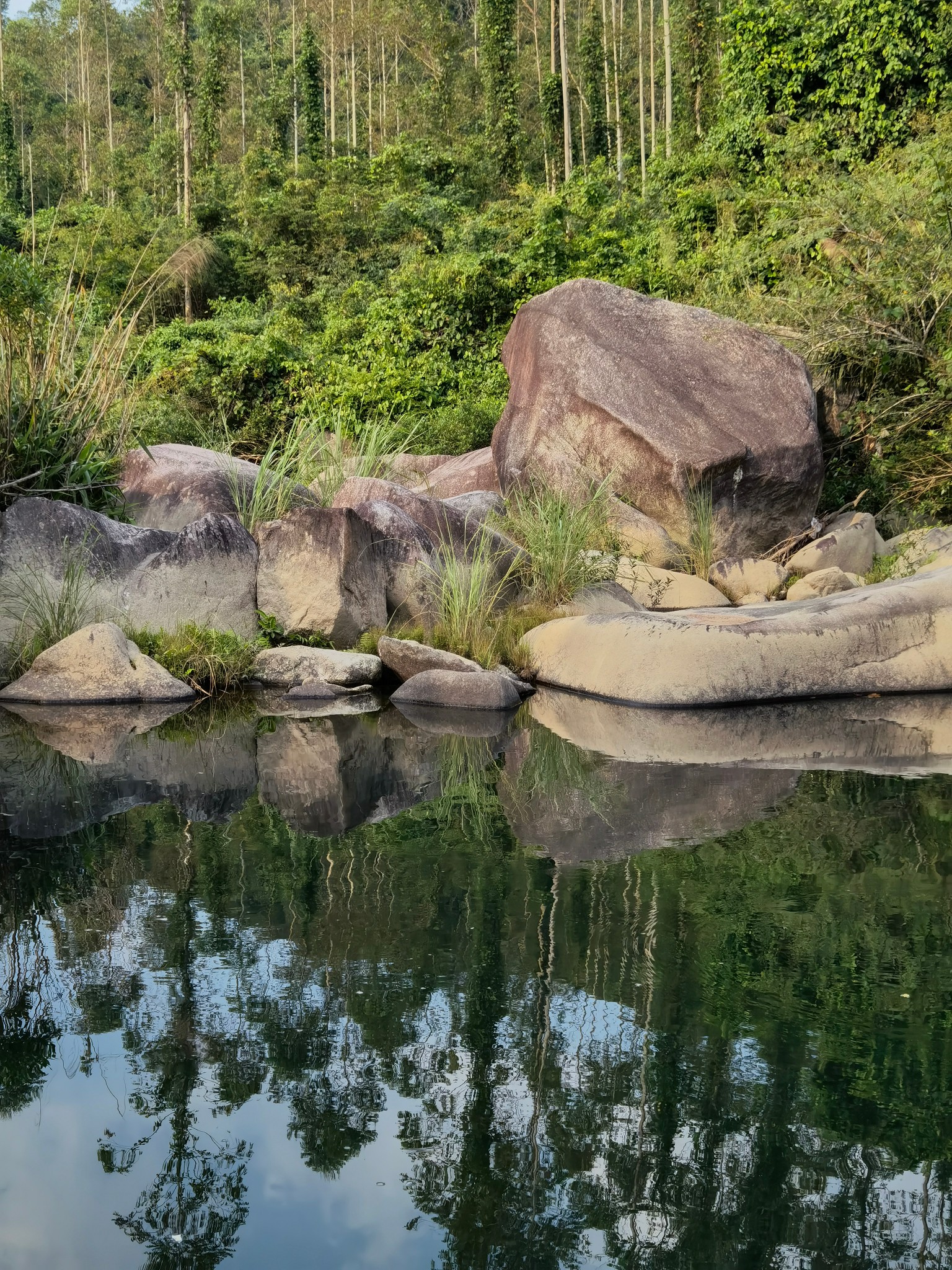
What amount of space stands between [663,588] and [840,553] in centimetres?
186

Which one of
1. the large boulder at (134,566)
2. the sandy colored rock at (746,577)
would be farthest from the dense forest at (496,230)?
the sandy colored rock at (746,577)

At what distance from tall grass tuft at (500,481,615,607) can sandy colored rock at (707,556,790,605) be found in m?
1.26

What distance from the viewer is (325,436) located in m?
10.8

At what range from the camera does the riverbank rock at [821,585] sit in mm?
9641

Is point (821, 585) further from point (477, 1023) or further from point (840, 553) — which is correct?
point (477, 1023)

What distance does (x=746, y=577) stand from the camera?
10281 millimetres

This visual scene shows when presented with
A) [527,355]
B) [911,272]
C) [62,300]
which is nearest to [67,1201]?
[62,300]

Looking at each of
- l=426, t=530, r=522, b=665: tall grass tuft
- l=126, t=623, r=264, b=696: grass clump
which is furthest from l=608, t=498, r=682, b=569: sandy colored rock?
l=126, t=623, r=264, b=696: grass clump

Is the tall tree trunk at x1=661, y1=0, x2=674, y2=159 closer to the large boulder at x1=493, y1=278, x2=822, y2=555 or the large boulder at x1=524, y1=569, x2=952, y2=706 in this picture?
the large boulder at x1=493, y1=278, x2=822, y2=555

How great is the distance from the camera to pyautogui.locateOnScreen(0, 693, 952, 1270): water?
2.26 meters

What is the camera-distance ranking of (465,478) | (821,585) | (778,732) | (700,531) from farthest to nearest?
(465,478) → (700,531) → (821,585) → (778,732)

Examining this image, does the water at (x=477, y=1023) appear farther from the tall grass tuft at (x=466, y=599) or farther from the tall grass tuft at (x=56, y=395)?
the tall grass tuft at (x=56, y=395)

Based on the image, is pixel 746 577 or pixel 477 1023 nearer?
pixel 477 1023

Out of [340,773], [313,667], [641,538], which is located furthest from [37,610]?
[641,538]
